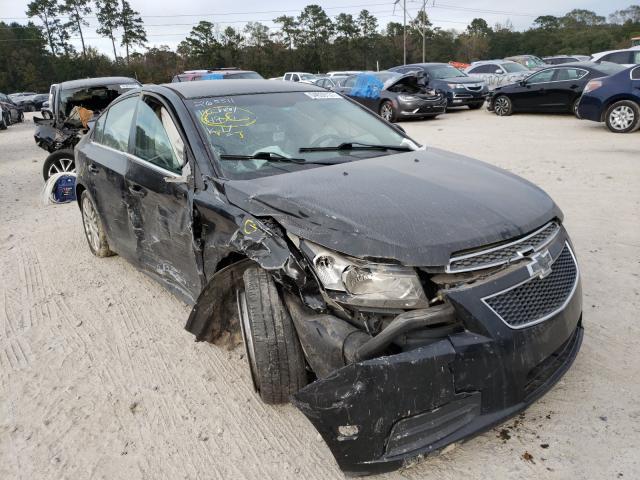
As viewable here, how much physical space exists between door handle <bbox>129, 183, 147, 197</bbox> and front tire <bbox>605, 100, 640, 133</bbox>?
35.0ft

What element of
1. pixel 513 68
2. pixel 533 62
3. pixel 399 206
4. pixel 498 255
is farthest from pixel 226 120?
pixel 533 62

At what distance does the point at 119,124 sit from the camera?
4.31 m

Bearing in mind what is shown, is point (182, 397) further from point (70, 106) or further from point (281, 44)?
point (281, 44)

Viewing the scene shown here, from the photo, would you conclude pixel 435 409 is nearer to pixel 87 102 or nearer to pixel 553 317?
pixel 553 317

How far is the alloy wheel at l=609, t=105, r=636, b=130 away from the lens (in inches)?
422

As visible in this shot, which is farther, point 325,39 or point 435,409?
point 325,39

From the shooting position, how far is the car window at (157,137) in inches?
128

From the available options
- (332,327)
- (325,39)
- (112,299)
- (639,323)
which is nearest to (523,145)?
(639,323)

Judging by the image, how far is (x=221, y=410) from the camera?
2836 millimetres

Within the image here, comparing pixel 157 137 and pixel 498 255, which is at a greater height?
pixel 157 137

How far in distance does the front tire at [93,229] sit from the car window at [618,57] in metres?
16.5

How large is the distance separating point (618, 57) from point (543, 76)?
13.2 ft

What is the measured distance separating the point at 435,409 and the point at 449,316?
37 centimetres

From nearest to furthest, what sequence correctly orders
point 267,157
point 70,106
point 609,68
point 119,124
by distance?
point 267,157 → point 119,124 → point 70,106 → point 609,68
